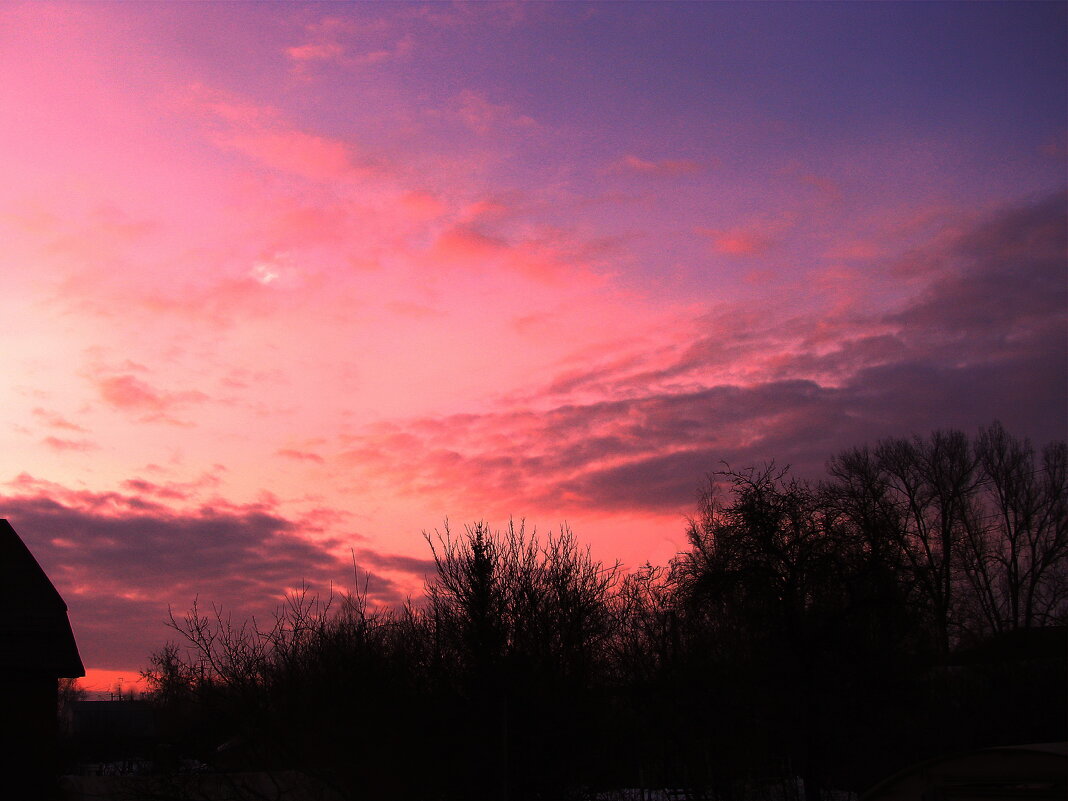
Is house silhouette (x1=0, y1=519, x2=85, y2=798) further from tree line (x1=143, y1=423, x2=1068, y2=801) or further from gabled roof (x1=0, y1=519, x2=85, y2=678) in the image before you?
tree line (x1=143, y1=423, x2=1068, y2=801)

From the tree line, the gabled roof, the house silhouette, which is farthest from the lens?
the gabled roof

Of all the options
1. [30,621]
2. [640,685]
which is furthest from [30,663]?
[640,685]

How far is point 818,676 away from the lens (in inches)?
662

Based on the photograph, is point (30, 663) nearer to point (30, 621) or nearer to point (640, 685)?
point (30, 621)

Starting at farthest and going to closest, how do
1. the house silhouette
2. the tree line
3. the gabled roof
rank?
the gabled roof, the house silhouette, the tree line

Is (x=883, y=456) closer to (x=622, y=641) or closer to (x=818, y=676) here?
(x=622, y=641)

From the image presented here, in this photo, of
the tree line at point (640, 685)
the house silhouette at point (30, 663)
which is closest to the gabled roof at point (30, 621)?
the house silhouette at point (30, 663)

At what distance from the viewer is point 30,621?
29109 millimetres

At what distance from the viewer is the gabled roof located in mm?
27875

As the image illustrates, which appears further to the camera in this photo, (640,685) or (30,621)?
(30,621)

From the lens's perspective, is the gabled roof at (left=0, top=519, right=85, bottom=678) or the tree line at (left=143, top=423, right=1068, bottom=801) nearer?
the tree line at (left=143, top=423, right=1068, bottom=801)

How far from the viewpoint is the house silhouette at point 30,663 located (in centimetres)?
2427

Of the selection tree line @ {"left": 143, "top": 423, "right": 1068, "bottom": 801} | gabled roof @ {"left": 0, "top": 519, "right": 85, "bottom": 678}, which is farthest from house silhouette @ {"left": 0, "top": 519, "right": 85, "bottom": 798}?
tree line @ {"left": 143, "top": 423, "right": 1068, "bottom": 801}

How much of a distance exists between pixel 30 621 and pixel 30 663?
185 centimetres
